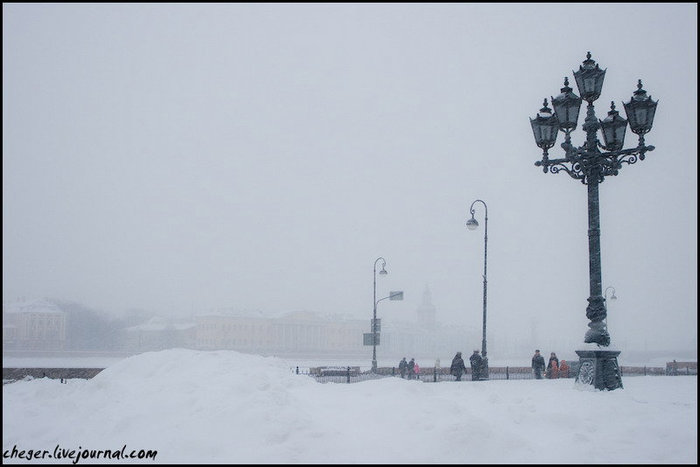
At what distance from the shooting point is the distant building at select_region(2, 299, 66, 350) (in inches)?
4355

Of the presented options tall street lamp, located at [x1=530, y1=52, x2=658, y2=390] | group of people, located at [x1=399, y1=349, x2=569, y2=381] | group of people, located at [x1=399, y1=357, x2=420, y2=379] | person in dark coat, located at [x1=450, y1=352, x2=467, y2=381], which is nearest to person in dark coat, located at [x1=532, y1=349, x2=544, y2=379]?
group of people, located at [x1=399, y1=349, x2=569, y2=381]

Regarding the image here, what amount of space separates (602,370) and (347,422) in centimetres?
430

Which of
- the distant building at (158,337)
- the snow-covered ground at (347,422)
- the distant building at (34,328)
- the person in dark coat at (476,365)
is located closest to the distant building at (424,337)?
the distant building at (158,337)

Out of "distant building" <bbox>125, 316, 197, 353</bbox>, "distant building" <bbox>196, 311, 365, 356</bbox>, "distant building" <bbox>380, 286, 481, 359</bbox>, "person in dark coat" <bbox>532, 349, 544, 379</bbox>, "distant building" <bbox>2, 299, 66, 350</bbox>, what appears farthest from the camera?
"distant building" <bbox>380, 286, 481, 359</bbox>

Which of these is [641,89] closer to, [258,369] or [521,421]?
[521,421]

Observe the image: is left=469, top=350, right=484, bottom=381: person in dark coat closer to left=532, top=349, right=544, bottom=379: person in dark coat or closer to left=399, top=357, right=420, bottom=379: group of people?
left=532, top=349, right=544, bottom=379: person in dark coat

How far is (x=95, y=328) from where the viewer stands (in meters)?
118

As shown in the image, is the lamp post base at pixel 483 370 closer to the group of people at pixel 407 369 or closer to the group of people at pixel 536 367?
the group of people at pixel 536 367

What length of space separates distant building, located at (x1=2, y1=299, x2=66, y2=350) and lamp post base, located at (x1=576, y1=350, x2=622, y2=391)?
393 ft

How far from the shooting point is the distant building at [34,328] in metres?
111

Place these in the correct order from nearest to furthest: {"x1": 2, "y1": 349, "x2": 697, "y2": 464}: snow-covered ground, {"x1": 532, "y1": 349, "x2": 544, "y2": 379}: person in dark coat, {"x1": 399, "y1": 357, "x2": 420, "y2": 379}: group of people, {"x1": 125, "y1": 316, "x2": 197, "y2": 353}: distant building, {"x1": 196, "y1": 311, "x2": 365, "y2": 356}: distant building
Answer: {"x1": 2, "y1": 349, "x2": 697, "y2": 464}: snow-covered ground, {"x1": 532, "y1": 349, "x2": 544, "y2": 379}: person in dark coat, {"x1": 399, "y1": 357, "x2": 420, "y2": 379}: group of people, {"x1": 125, "y1": 316, "x2": 197, "y2": 353}: distant building, {"x1": 196, "y1": 311, "x2": 365, "y2": 356}: distant building

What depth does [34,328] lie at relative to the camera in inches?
4488

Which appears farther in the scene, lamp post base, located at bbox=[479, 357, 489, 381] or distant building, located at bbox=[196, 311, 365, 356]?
distant building, located at bbox=[196, 311, 365, 356]

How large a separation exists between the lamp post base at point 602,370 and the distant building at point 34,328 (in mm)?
119647
